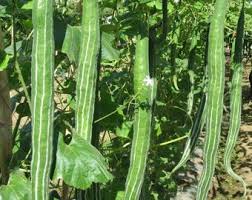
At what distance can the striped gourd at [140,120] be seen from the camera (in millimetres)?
2064

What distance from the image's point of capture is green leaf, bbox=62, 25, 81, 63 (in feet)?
6.29

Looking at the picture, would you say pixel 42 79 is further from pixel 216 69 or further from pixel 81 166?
pixel 216 69

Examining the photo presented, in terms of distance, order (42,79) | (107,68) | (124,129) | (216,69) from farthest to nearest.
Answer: (107,68)
(124,129)
(216,69)
(42,79)

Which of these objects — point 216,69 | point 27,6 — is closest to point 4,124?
point 27,6

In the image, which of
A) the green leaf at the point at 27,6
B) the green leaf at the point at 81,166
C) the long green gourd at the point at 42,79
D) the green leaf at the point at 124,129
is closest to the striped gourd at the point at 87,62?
the green leaf at the point at 81,166

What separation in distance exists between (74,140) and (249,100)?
30.8 ft

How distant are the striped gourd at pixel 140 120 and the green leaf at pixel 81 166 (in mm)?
257

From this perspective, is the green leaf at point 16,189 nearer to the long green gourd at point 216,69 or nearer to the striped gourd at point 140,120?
the striped gourd at point 140,120

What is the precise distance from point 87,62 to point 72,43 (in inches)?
7.8

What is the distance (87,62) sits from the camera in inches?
70.2

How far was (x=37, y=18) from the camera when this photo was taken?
62.3 inches

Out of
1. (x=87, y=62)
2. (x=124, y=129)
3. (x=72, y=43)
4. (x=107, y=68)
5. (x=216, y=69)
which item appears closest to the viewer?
(x=87, y=62)

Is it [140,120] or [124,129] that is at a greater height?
[140,120]

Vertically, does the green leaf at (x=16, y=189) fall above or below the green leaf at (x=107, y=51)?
below
